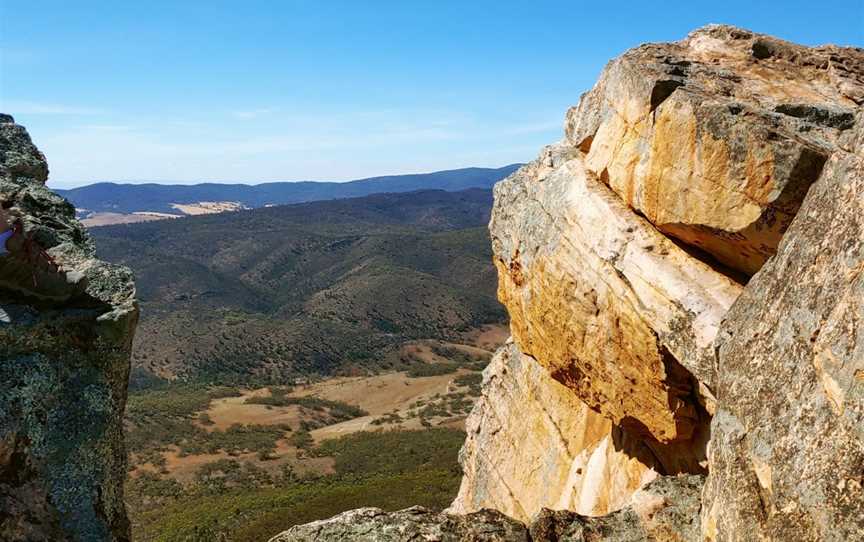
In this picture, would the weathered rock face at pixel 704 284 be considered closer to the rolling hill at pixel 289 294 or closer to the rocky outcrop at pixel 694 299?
the rocky outcrop at pixel 694 299

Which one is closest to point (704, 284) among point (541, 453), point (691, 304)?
point (691, 304)

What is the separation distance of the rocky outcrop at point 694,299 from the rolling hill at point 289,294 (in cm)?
7411

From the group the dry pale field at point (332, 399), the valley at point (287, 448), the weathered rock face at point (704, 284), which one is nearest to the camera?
the weathered rock face at point (704, 284)

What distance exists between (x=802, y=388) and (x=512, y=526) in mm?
4107

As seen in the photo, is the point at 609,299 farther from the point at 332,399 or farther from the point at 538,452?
the point at 332,399

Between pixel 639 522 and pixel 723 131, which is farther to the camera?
pixel 723 131

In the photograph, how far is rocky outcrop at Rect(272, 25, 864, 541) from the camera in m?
6.76

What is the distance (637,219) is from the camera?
39.5 feet

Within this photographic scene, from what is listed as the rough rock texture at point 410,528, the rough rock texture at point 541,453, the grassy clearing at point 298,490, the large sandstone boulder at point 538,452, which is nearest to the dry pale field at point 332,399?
the grassy clearing at point 298,490

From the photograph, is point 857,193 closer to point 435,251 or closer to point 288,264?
point 435,251

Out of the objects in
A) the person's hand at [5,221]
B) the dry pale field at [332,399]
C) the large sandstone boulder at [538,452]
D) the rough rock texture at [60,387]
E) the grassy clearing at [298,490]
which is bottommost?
the dry pale field at [332,399]

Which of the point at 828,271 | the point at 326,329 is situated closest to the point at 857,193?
the point at 828,271

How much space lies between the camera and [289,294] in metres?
131

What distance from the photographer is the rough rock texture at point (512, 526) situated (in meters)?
8.51
